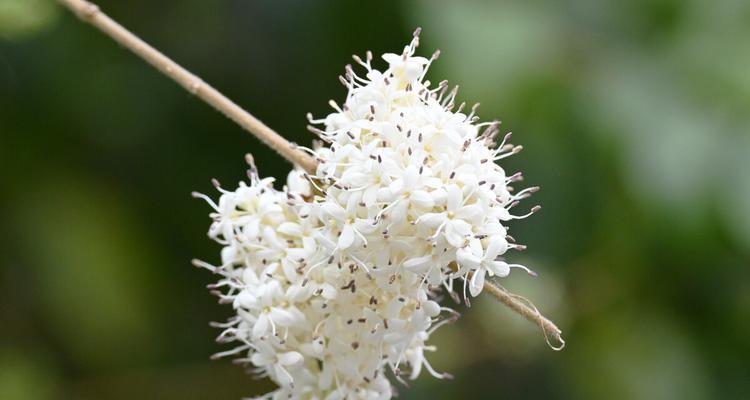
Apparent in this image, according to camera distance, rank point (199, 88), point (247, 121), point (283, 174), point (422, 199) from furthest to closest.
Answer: point (283, 174) < point (199, 88) < point (247, 121) < point (422, 199)

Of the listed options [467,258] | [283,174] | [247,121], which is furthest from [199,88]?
[283,174]

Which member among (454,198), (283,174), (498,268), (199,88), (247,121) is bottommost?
(498,268)

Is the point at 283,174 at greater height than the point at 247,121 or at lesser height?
greater

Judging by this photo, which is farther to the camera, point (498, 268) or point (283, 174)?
point (283, 174)

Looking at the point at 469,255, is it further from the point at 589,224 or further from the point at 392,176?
the point at 589,224

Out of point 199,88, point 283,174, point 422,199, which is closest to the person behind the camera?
point 422,199

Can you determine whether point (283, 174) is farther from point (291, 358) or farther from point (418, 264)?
point (418, 264)
